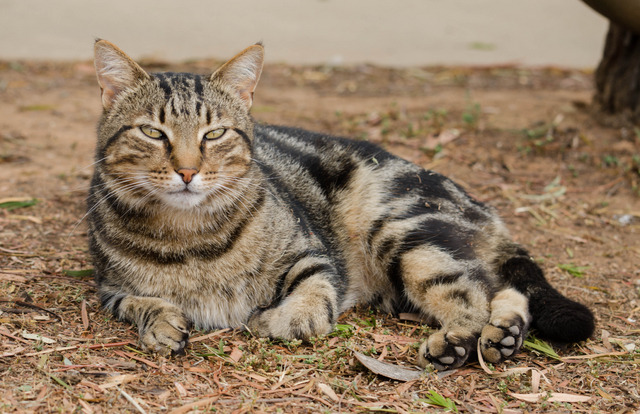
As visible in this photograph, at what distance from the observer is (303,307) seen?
3439mm

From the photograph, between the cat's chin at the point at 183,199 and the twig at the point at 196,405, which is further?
the cat's chin at the point at 183,199

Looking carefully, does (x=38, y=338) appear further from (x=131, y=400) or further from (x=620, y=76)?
(x=620, y=76)

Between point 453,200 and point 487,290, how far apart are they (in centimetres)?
63

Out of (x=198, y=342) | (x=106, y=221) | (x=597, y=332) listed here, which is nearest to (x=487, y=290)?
(x=597, y=332)

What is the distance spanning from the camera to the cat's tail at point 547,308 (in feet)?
10.8

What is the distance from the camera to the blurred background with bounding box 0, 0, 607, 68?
31.1ft

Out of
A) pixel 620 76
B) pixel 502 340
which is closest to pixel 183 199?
pixel 502 340

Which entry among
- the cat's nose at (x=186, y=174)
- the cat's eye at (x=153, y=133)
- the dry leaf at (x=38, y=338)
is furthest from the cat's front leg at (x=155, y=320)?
the cat's eye at (x=153, y=133)

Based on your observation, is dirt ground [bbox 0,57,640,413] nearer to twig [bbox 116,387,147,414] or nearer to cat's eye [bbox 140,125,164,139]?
twig [bbox 116,387,147,414]

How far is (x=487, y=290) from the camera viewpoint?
3.63 m

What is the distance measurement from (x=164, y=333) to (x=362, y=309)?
1.27 metres

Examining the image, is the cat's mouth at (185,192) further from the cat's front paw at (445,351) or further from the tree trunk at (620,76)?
the tree trunk at (620,76)

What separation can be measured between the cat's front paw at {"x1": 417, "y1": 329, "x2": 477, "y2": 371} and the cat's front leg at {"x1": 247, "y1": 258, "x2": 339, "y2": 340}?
0.53 meters

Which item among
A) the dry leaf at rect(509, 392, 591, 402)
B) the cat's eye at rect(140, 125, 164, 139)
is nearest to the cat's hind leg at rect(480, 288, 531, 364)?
the dry leaf at rect(509, 392, 591, 402)
